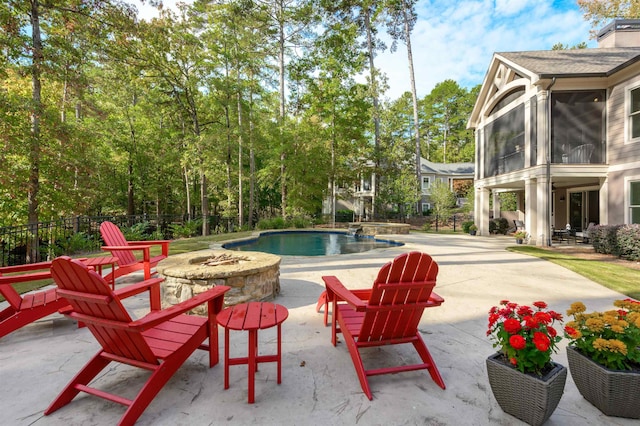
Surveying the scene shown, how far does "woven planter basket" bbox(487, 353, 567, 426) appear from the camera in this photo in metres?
1.63

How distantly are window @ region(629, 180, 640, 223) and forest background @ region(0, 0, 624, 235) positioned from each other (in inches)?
468

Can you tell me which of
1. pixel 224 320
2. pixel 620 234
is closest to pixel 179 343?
pixel 224 320

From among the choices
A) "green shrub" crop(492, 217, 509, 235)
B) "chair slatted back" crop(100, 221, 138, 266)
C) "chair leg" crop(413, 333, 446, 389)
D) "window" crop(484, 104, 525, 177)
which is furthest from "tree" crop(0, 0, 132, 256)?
"green shrub" crop(492, 217, 509, 235)

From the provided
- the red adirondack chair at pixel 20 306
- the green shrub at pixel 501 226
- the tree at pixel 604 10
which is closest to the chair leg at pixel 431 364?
the red adirondack chair at pixel 20 306

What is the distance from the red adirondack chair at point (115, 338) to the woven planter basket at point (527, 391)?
2.13m

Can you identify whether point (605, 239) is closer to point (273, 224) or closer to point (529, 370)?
point (529, 370)

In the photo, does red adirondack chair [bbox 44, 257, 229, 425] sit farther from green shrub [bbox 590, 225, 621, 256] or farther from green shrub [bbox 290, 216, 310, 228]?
green shrub [bbox 290, 216, 310, 228]

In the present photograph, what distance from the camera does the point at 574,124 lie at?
9461mm

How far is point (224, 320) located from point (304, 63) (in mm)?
20312

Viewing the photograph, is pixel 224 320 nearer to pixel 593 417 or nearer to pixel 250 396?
pixel 250 396

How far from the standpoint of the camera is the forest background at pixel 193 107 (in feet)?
24.8

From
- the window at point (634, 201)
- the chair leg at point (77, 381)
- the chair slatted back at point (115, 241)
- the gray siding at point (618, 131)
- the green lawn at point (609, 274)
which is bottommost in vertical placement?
the green lawn at point (609, 274)

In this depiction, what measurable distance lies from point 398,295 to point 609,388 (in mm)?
1356

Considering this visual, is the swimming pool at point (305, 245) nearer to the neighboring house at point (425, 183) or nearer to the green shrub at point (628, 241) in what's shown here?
the green shrub at point (628, 241)
